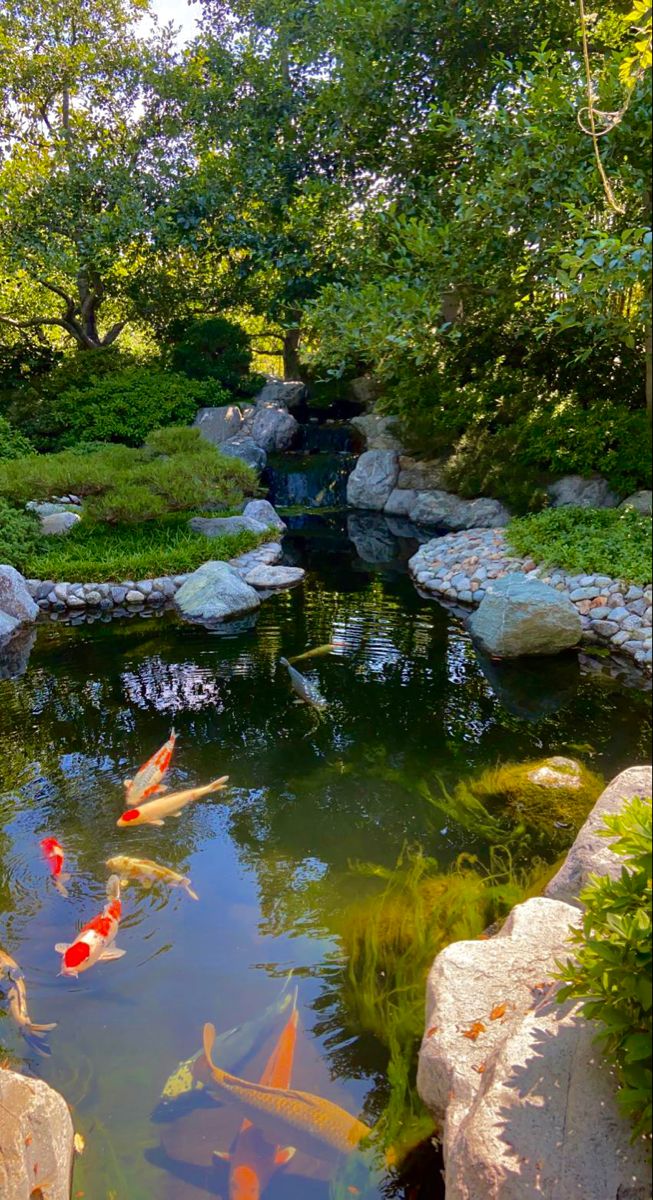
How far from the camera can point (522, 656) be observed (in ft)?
24.0

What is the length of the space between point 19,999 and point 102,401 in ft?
46.0

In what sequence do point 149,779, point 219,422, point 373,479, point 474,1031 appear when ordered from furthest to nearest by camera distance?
point 219,422 < point 373,479 < point 149,779 < point 474,1031

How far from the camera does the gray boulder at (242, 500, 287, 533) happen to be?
12117mm

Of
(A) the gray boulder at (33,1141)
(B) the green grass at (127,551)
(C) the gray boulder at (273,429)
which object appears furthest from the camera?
(C) the gray boulder at (273,429)

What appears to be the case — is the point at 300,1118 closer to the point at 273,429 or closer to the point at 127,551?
the point at 127,551

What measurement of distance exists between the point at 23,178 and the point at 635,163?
12.3 metres

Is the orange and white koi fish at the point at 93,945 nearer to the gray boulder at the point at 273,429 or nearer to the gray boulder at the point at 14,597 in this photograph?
the gray boulder at the point at 14,597

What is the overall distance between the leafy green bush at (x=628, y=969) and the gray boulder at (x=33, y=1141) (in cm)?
184

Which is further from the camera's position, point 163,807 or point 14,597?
point 14,597

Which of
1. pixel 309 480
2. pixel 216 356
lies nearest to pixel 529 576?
pixel 309 480

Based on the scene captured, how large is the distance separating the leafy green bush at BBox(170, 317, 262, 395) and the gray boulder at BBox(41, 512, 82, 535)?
6.77 metres

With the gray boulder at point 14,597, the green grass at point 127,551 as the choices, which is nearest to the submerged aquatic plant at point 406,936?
the gray boulder at point 14,597

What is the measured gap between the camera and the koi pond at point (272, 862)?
2.81 m

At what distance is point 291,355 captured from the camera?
18.1 metres
